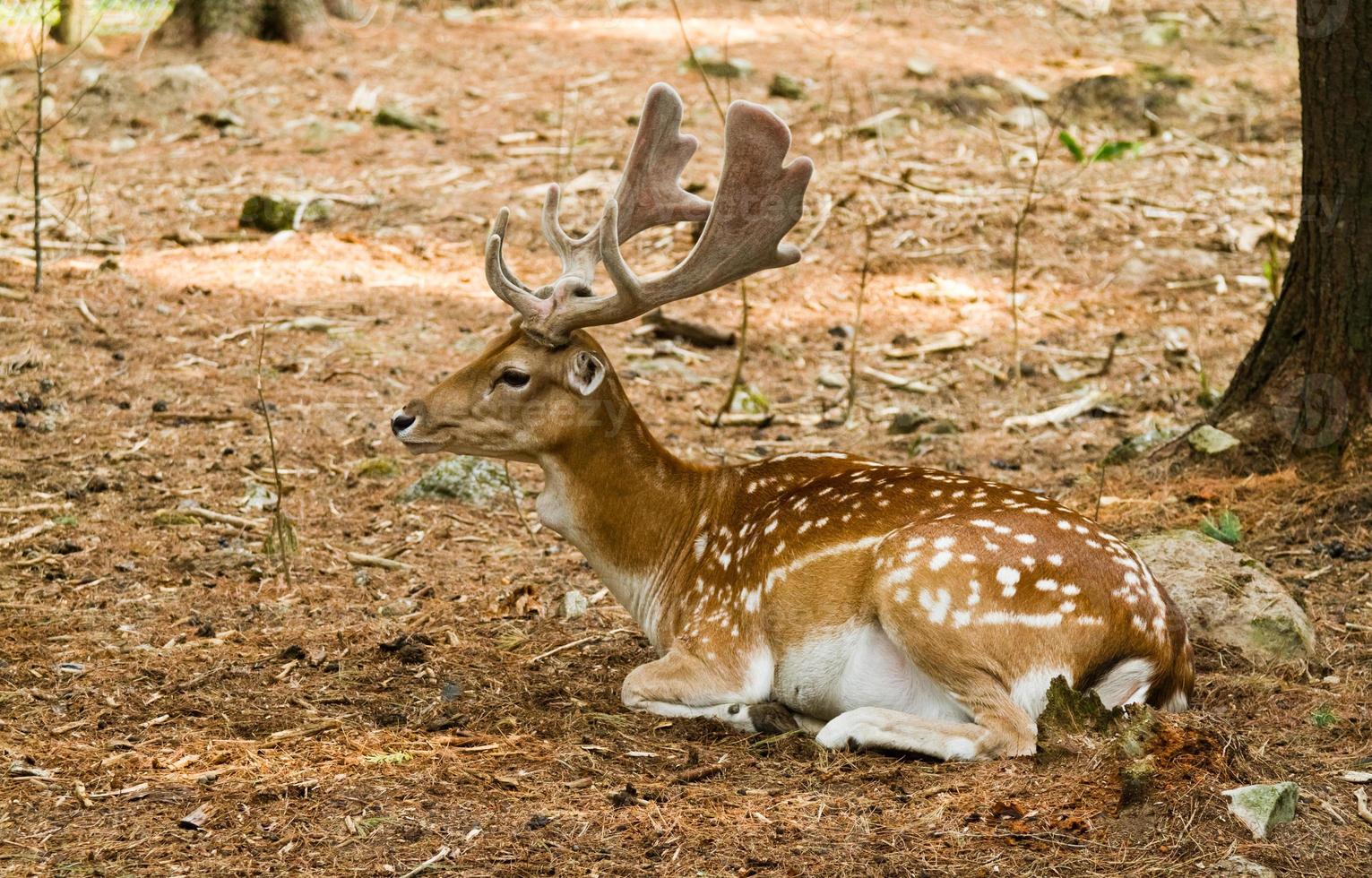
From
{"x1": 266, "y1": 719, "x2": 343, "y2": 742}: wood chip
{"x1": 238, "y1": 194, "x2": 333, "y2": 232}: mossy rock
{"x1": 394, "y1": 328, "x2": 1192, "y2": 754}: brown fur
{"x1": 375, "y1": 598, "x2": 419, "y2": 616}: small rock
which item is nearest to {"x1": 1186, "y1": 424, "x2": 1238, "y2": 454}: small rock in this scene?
{"x1": 394, "y1": 328, "x2": 1192, "y2": 754}: brown fur

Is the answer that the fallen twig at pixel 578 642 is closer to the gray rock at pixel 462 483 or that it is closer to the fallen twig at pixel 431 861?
the gray rock at pixel 462 483

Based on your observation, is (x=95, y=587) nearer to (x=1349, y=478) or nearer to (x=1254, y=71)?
(x=1349, y=478)

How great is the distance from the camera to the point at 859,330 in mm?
9680

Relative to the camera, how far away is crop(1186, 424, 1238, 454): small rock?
22.0 feet

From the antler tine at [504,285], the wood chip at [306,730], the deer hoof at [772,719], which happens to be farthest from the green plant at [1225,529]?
the wood chip at [306,730]

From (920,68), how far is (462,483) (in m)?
8.14

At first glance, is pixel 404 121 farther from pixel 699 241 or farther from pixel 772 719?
pixel 772 719

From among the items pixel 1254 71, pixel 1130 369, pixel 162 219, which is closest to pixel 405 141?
pixel 162 219

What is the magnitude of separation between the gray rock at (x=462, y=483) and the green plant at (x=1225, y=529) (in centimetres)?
341

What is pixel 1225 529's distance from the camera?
593 cm

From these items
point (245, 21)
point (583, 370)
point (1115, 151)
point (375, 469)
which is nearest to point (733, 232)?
point (583, 370)

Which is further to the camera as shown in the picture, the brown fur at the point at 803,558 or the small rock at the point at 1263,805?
the brown fur at the point at 803,558

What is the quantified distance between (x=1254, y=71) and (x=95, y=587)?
12.7 meters

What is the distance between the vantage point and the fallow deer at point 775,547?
4.53 metres
